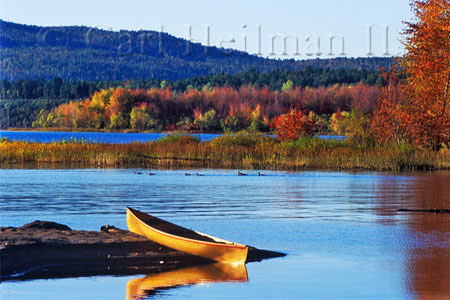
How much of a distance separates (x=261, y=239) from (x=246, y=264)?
3.05m

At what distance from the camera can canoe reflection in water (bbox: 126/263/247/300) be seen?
42.5 feet

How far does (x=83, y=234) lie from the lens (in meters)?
16.7

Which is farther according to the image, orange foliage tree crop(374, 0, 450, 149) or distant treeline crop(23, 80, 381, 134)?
distant treeline crop(23, 80, 381, 134)

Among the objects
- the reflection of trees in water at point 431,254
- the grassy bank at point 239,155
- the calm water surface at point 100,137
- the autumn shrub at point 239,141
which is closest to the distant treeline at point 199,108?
the calm water surface at point 100,137

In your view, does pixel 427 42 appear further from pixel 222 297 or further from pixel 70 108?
pixel 70 108

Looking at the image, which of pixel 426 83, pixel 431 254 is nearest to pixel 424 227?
pixel 431 254

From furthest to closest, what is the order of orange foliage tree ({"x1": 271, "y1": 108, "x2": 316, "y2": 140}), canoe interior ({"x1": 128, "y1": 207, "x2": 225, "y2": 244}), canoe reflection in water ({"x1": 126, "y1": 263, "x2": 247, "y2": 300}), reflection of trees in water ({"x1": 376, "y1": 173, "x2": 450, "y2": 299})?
orange foliage tree ({"x1": 271, "y1": 108, "x2": 316, "y2": 140})
canoe interior ({"x1": 128, "y1": 207, "x2": 225, "y2": 244})
reflection of trees in water ({"x1": 376, "y1": 173, "x2": 450, "y2": 299})
canoe reflection in water ({"x1": 126, "y1": 263, "x2": 247, "y2": 300})

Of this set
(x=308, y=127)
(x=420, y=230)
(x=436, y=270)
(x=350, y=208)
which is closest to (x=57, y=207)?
(x=350, y=208)

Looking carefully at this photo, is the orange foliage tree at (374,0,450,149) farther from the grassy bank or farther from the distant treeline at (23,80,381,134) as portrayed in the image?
the distant treeline at (23,80,381,134)

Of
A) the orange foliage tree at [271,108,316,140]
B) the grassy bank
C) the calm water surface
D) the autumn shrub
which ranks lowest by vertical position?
the calm water surface

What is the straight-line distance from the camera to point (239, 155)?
49656 millimetres

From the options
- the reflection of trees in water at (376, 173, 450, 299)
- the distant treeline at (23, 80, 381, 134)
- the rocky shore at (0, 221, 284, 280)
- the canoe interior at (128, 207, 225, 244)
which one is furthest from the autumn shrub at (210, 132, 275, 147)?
the distant treeline at (23, 80, 381, 134)

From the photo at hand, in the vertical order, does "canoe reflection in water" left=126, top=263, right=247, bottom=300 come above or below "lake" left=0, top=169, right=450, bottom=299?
above

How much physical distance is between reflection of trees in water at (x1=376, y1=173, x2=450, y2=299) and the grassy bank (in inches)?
311
